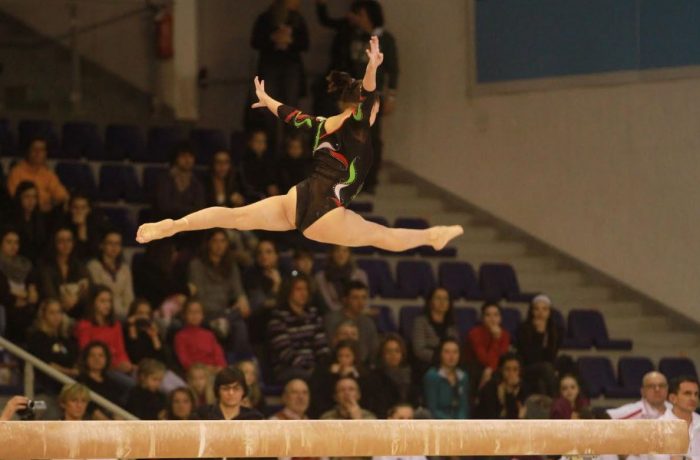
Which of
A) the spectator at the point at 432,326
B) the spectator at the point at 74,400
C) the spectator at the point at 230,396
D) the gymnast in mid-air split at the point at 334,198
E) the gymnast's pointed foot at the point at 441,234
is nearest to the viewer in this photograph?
the gymnast in mid-air split at the point at 334,198

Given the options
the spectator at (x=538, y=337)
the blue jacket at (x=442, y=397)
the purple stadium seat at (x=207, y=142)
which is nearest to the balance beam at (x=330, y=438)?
the blue jacket at (x=442, y=397)

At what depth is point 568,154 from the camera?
15188mm

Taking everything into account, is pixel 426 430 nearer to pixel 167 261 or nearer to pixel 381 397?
pixel 381 397

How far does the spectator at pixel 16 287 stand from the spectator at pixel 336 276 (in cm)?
256

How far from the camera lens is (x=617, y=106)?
14.9 m

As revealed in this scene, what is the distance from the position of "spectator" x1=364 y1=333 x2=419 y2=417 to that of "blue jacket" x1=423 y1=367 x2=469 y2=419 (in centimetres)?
16

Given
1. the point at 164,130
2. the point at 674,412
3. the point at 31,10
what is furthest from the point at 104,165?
the point at 674,412

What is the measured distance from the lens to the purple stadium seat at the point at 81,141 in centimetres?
1396

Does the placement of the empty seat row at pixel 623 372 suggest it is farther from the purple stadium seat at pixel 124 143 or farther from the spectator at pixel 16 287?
the spectator at pixel 16 287

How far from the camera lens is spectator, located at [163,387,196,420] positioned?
33.4 ft

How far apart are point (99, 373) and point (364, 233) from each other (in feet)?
12.2

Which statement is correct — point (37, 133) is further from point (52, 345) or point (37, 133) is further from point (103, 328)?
point (52, 345)

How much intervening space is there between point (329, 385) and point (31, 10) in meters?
6.26

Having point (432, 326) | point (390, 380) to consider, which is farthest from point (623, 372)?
point (390, 380)
